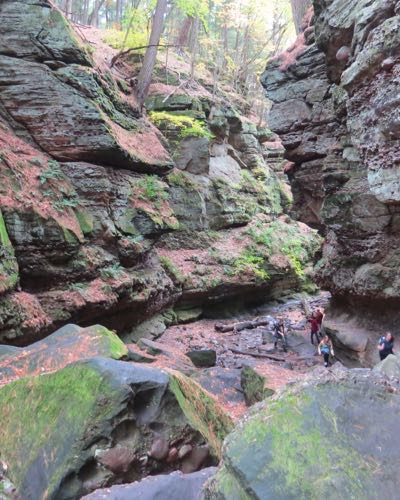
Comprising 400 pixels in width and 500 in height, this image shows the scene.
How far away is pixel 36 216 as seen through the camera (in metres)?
9.85

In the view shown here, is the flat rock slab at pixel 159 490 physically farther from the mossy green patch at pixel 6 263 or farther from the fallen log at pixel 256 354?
the fallen log at pixel 256 354

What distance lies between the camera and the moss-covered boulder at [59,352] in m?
6.04

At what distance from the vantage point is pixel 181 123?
19234 mm

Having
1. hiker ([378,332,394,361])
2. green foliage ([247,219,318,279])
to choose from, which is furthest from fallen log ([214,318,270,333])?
hiker ([378,332,394,361])

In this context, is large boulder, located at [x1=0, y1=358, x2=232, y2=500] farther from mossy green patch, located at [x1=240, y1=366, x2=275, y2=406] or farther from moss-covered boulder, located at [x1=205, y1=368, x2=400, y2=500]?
mossy green patch, located at [x1=240, y1=366, x2=275, y2=406]

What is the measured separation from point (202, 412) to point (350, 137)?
32.7 feet

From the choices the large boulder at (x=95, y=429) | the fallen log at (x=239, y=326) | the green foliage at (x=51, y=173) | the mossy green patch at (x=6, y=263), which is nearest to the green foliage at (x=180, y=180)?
the fallen log at (x=239, y=326)

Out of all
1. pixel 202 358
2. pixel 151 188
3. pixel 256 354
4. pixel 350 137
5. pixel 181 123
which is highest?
pixel 181 123

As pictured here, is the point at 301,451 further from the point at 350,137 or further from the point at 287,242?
the point at 287,242

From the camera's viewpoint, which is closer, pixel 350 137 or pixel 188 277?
pixel 350 137

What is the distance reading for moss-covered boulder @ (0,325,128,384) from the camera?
6.04 metres

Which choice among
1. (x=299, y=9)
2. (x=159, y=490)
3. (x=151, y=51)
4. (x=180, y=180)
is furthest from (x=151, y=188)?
(x=159, y=490)

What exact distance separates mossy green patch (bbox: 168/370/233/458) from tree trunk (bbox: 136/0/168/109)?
48.0 ft

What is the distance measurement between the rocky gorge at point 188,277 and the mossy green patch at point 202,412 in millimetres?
31
